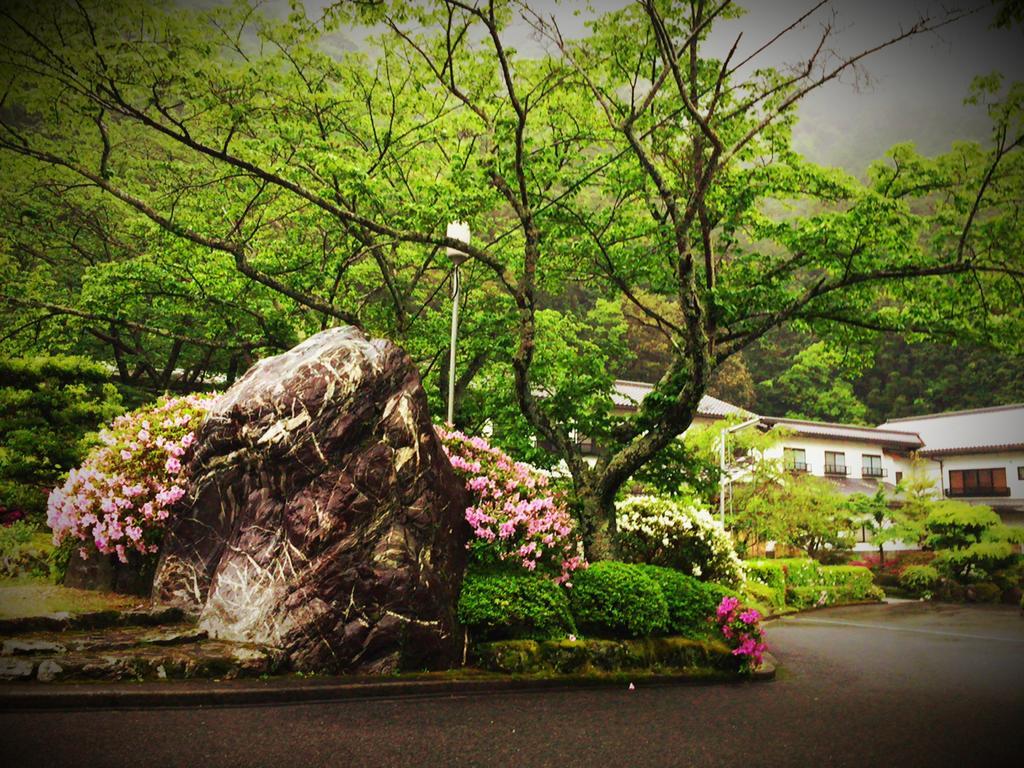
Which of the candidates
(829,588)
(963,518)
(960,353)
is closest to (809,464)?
(960,353)

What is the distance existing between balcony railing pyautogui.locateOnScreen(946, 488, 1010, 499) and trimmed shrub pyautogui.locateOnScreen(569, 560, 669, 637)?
24.3m

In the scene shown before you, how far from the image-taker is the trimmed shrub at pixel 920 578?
20109 millimetres

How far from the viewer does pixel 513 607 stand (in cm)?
615

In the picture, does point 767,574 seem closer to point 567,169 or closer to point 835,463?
point 567,169

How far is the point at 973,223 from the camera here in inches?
336

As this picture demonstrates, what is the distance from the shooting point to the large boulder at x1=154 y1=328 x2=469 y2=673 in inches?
210

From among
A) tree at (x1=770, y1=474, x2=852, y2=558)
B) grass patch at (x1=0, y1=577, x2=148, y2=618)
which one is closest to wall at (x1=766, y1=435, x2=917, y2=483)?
tree at (x1=770, y1=474, x2=852, y2=558)

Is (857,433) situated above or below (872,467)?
above

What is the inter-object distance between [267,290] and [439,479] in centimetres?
790

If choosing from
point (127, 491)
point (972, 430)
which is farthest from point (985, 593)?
point (127, 491)

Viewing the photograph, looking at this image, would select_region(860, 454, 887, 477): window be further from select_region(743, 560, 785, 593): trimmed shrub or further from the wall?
select_region(743, 560, 785, 593): trimmed shrub

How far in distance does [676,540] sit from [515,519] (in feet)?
16.9

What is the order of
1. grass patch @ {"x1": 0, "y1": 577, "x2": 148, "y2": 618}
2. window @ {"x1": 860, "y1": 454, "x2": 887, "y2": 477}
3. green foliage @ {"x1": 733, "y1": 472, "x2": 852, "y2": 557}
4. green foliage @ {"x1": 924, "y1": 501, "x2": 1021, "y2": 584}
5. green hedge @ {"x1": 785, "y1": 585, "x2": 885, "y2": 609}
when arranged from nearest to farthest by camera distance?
grass patch @ {"x1": 0, "y1": 577, "x2": 148, "y2": 618} < green hedge @ {"x1": 785, "y1": 585, "x2": 885, "y2": 609} < green foliage @ {"x1": 924, "y1": 501, "x2": 1021, "y2": 584} < green foliage @ {"x1": 733, "y1": 472, "x2": 852, "y2": 557} < window @ {"x1": 860, "y1": 454, "x2": 887, "y2": 477}

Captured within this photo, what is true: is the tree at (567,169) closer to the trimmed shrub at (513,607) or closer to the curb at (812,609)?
the trimmed shrub at (513,607)
